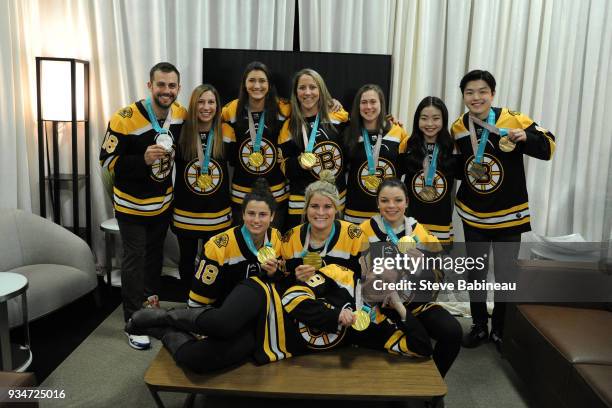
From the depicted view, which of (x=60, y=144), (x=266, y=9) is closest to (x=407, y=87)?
(x=266, y=9)

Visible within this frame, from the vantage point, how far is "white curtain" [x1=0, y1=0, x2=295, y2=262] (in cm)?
388

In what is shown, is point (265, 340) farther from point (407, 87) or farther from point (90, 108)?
point (90, 108)

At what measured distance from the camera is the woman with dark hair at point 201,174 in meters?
3.08

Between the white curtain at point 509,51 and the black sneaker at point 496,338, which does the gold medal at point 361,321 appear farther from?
the white curtain at point 509,51

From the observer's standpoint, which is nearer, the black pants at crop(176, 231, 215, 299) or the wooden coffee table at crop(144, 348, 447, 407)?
the wooden coffee table at crop(144, 348, 447, 407)

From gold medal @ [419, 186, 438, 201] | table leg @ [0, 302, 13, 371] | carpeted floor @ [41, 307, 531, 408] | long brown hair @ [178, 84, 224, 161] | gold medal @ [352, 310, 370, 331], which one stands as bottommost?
carpeted floor @ [41, 307, 531, 408]

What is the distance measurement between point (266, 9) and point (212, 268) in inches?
85.5

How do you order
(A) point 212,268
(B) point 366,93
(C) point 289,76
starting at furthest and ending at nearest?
1. (C) point 289,76
2. (B) point 366,93
3. (A) point 212,268

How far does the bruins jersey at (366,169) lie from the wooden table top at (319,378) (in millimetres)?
1058

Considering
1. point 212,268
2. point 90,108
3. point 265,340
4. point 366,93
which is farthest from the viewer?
point 90,108

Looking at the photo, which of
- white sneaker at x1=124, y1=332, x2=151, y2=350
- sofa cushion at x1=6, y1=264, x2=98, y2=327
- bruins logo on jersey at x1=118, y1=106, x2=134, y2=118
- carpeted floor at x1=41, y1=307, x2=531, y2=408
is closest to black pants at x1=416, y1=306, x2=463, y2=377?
carpeted floor at x1=41, y1=307, x2=531, y2=408

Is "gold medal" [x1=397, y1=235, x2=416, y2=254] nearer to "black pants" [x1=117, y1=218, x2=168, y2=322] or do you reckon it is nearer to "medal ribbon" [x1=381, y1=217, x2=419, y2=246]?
"medal ribbon" [x1=381, y1=217, x2=419, y2=246]

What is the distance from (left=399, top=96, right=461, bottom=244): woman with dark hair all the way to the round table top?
85.1 inches

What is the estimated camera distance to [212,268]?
2604 millimetres
